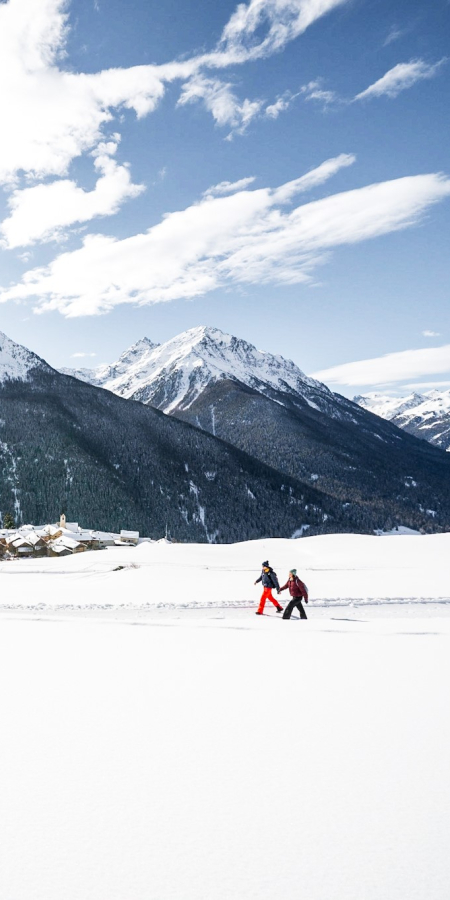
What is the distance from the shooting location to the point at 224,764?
6469 millimetres

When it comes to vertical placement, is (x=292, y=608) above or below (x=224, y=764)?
below

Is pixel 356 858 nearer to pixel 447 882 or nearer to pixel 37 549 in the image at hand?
pixel 447 882

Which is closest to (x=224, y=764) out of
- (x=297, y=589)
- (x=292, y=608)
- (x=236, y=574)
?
(x=297, y=589)

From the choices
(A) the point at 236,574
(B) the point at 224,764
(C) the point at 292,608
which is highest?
(B) the point at 224,764

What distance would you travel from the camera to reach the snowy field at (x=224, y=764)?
174 inches

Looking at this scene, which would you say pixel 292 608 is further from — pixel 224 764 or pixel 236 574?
pixel 236 574

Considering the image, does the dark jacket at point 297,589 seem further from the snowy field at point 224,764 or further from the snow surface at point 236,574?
the snow surface at point 236,574

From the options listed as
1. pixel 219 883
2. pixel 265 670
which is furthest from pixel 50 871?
pixel 265 670

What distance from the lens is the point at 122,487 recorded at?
19150 cm

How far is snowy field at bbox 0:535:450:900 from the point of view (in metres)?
4.43

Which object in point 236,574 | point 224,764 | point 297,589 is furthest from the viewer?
point 236,574

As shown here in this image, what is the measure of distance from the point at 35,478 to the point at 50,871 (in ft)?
632

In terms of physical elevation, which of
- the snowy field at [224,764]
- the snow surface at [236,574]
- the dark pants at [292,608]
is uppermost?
the snowy field at [224,764]

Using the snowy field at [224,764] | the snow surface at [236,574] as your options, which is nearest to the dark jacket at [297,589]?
the snowy field at [224,764]
